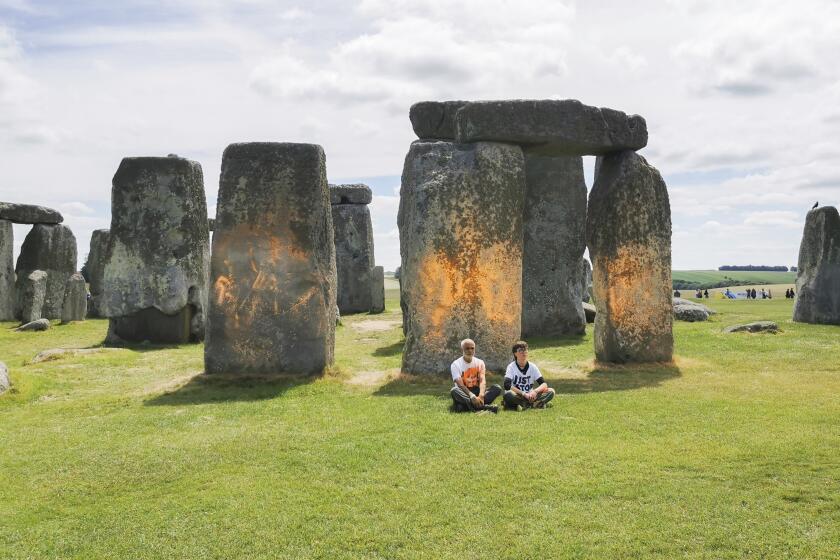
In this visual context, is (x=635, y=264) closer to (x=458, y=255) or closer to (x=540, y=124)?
(x=540, y=124)

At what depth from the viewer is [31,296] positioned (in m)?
23.2

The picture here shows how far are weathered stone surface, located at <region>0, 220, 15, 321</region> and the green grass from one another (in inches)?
552

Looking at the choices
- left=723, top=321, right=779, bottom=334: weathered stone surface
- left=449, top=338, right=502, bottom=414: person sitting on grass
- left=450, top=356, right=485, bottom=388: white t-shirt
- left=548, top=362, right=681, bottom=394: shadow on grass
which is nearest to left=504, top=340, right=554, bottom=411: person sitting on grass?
left=449, top=338, right=502, bottom=414: person sitting on grass

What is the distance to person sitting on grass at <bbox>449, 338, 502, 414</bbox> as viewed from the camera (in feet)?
29.2

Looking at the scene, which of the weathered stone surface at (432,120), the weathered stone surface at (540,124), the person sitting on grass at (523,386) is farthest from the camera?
the weathered stone surface at (432,120)

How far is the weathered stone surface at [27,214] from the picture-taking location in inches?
942

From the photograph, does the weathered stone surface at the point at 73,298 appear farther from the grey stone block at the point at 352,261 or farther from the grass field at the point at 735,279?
the grass field at the point at 735,279

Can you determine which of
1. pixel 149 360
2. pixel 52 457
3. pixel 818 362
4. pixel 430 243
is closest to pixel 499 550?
pixel 52 457

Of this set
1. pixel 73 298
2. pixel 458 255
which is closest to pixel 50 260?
pixel 73 298

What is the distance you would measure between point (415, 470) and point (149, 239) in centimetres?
1193

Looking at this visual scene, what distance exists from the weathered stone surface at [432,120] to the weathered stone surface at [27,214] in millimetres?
15691

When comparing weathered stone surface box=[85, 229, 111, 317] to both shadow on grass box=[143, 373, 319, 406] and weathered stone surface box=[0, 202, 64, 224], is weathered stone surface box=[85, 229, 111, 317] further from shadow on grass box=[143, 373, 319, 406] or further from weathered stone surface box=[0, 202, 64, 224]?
shadow on grass box=[143, 373, 319, 406]

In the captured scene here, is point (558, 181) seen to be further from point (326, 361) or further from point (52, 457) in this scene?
point (52, 457)

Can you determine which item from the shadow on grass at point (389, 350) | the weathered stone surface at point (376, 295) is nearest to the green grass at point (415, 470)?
the shadow on grass at point (389, 350)
